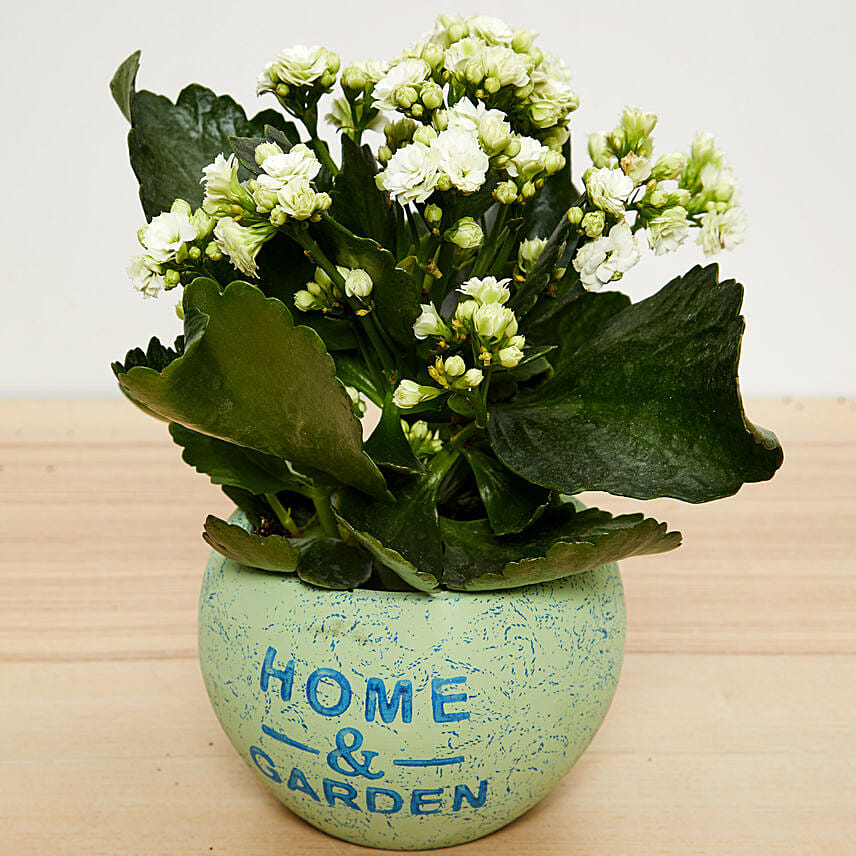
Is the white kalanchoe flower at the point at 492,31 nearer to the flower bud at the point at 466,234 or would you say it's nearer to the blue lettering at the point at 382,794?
the flower bud at the point at 466,234

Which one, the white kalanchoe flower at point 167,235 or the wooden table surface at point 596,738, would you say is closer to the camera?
the white kalanchoe flower at point 167,235

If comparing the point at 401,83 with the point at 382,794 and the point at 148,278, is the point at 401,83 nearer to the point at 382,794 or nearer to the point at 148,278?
the point at 148,278

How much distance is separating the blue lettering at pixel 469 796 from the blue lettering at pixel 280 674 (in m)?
0.08

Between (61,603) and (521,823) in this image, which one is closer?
(521,823)

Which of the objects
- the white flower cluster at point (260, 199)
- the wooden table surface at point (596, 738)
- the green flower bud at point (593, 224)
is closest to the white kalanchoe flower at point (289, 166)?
the white flower cluster at point (260, 199)

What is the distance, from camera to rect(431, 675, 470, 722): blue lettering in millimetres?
489

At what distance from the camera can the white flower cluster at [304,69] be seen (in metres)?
0.47

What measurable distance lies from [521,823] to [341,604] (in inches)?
6.9

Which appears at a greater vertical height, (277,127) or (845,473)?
(277,127)

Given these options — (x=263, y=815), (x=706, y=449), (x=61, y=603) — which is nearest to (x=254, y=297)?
(x=706, y=449)

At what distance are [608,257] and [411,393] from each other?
9 cm

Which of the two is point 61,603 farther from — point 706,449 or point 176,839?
point 706,449

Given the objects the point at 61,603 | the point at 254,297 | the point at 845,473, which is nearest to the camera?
the point at 254,297

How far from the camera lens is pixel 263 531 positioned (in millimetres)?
564
